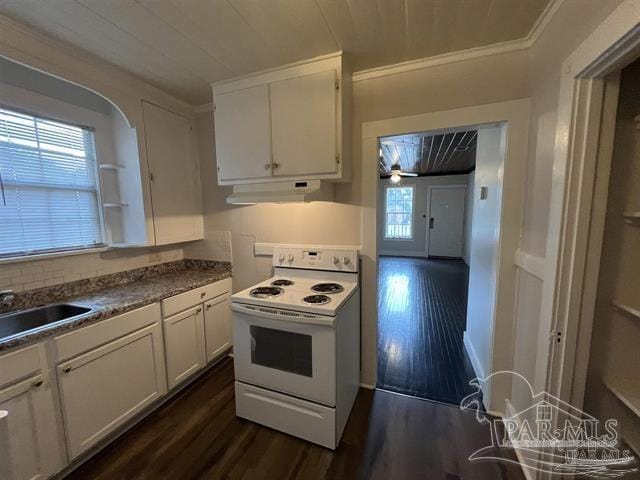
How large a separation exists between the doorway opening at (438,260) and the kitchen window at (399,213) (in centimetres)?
3

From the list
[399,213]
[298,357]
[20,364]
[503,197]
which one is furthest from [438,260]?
[20,364]

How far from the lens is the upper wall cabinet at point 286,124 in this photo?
5.54 ft

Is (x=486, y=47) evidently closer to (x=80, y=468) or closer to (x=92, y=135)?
(x=92, y=135)

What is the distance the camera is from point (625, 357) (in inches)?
45.4

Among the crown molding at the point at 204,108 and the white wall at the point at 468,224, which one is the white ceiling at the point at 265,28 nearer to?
the crown molding at the point at 204,108

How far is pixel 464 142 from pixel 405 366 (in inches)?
131

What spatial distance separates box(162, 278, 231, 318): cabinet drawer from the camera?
189 cm

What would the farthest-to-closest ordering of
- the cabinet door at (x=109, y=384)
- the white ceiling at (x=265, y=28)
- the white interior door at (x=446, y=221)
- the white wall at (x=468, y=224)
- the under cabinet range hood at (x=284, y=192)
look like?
the white interior door at (x=446, y=221) → the white wall at (x=468, y=224) → the under cabinet range hood at (x=284, y=192) → the cabinet door at (x=109, y=384) → the white ceiling at (x=265, y=28)

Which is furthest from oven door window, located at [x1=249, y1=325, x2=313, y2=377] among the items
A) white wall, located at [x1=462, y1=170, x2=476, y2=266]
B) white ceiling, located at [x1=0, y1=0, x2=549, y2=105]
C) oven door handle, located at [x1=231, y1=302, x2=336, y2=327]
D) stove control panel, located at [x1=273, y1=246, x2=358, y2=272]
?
white wall, located at [x1=462, y1=170, x2=476, y2=266]

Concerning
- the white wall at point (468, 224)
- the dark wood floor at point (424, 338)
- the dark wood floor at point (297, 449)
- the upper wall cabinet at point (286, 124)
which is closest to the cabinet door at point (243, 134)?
the upper wall cabinet at point (286, 124)

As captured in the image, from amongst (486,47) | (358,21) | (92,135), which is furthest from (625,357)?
(92,135)

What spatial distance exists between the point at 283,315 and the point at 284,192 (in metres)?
0.82

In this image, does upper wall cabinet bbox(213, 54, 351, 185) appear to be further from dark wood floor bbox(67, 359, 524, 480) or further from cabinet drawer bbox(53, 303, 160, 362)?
dark wood floor bbox(67, 359, 524, 480)

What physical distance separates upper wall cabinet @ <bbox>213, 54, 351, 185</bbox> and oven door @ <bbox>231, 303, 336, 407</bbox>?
963 mm
